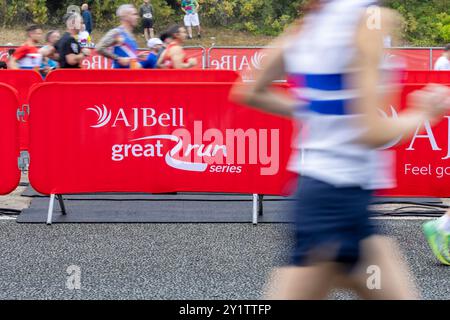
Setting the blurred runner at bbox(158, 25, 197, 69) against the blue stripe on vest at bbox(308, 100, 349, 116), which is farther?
the blurred runner at bbox(158, 25, 197, 69)

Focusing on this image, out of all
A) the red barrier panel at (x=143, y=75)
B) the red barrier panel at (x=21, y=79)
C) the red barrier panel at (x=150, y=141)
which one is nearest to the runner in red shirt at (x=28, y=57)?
the red barrier panel at (x=21, y=79)

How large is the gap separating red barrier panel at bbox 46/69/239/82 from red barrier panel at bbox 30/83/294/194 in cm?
264

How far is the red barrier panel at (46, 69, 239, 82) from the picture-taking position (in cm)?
1159

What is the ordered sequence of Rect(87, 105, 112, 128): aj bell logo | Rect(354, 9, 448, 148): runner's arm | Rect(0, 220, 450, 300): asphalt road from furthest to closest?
Rect(87, 105, 112, 128): aj bell logo, Rect(0, 220, 450, 300): asphalt road, Rect(354, 9, 448, 148): runner's arm

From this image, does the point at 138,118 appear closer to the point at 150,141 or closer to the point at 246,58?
the point at 150,141

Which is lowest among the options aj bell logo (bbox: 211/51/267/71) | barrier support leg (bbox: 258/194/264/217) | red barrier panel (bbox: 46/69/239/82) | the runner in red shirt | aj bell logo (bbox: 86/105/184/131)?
aj bell logo (bbox: 211/51/267/71)

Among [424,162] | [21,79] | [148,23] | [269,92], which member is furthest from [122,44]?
[148,23]

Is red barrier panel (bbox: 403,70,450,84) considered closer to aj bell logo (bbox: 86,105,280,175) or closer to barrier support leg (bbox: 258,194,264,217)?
barrier support leg (bbox: 258,194,264,217)

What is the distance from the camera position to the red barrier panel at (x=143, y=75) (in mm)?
11586

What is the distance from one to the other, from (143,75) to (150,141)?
308 cm

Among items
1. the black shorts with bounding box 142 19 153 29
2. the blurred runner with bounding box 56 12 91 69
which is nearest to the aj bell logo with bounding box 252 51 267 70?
the blurred runner with bounding box 56 12 91 69

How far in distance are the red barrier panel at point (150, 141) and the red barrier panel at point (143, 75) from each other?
104 inches

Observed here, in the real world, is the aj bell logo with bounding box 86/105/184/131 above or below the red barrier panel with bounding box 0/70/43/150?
above
